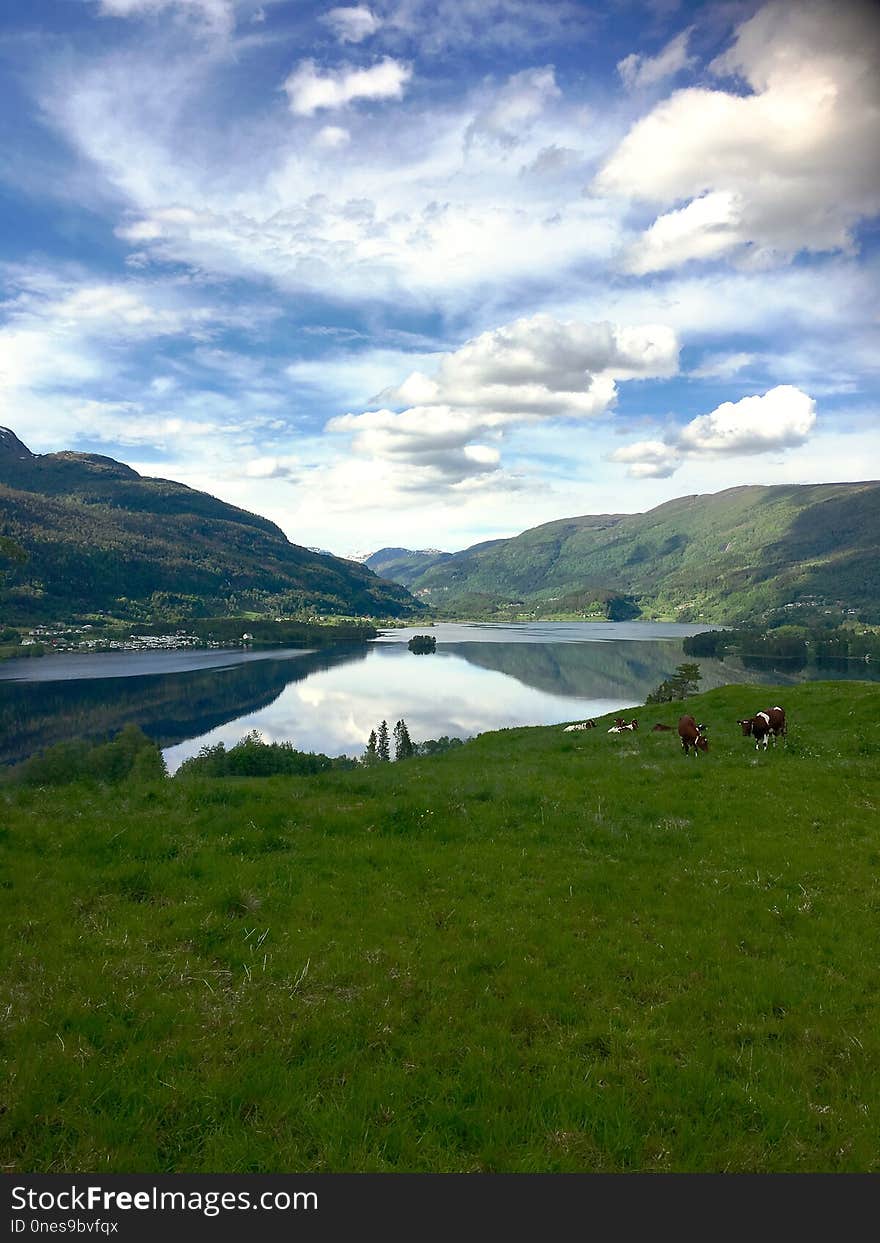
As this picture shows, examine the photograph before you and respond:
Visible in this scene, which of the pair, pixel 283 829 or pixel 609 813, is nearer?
pixel 283 829

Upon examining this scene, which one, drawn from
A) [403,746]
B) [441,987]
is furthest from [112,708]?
[441,987]

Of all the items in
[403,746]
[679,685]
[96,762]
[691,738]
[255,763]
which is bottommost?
[403,746]

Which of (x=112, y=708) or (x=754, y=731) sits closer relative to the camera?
(x=754, y=731)

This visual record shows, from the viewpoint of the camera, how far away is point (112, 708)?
6516 inches

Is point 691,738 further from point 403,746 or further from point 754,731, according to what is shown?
point 403,746

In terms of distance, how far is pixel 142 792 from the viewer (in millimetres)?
19625

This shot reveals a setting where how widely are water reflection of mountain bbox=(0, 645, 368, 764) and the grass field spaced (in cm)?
13063

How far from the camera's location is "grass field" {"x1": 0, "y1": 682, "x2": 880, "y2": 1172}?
20.8 feet

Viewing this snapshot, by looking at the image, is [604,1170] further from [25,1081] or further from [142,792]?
[142,792]

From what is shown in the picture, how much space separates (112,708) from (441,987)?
592 feet

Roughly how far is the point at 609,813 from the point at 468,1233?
12661 millimetres

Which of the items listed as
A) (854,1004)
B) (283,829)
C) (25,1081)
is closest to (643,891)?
(854,1004)

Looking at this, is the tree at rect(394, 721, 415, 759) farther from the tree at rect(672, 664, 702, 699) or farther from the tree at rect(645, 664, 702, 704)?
the tree at rect(672, 664, 702, 699)

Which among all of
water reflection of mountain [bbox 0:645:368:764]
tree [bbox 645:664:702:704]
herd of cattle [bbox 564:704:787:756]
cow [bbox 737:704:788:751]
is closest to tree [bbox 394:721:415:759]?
tree [bbox 645:664:702:704]
